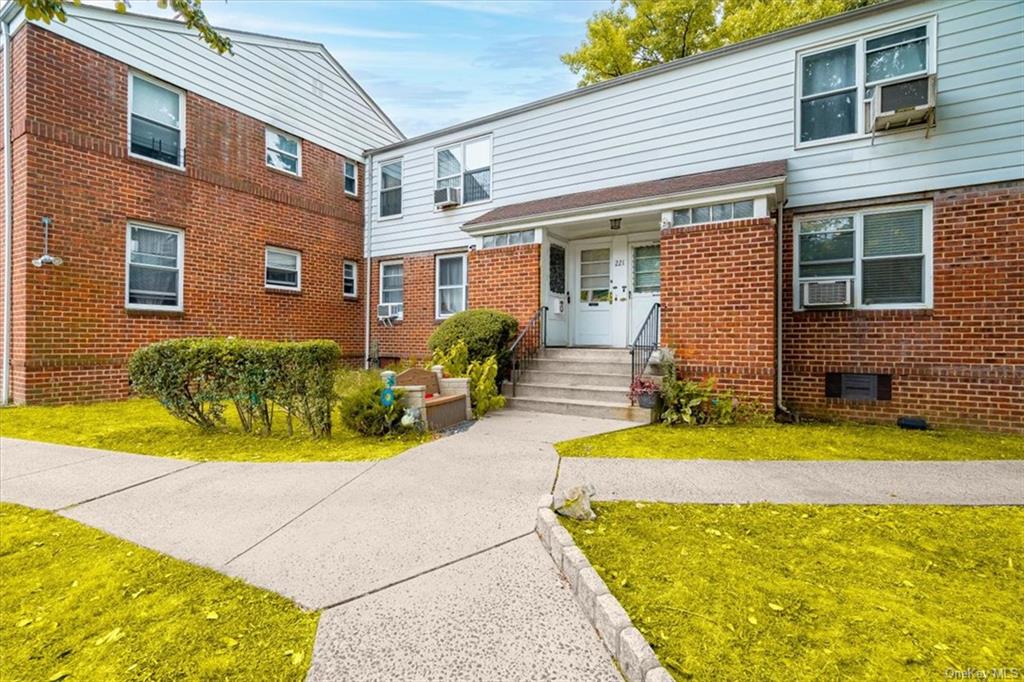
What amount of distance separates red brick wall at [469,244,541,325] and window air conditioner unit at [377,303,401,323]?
320cm

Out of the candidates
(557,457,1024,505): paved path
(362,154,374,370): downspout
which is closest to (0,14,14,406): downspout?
(362,154,374,370): downspout

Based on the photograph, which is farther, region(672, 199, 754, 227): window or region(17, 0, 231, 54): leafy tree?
region(672, 199, 754, 227): window

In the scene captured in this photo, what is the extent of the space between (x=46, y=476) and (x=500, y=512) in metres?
4.36

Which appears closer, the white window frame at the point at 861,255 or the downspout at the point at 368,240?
the white window frame at the point at 861,255

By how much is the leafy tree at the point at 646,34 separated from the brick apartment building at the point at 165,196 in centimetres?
945

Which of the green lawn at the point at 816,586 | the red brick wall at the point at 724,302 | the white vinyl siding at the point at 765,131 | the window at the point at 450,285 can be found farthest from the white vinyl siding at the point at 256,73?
the green lawn at the point at 816,586

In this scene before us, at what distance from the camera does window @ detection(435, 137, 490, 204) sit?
10.8 metres

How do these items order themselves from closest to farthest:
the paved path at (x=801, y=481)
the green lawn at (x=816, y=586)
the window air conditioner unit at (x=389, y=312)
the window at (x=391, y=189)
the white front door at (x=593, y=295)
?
the green lawn at (x=816, y=586) → the paved path at (x=801, y=481) → the white front door at (x=593, y=295) → the window air conditioner unit at (x=389, y=312) → the window at (x=391, y=189)

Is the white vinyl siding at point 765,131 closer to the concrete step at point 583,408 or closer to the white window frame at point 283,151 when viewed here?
the white window frame at point 283,151

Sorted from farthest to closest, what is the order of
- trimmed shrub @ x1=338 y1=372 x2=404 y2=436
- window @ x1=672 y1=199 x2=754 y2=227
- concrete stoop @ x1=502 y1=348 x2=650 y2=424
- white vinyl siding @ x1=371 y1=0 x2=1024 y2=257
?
concrete stoop @ x1=502 y1=348 x2=650 y2=424
window @ x1=672 y1=199 x2=754 y2=227
white vinyl siding @ x1=371 y1=0 x2=1024 y2=257
trimmed shrub @ x1=338 y1=372 x2=404 y2=436

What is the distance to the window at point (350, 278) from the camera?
42.0ft

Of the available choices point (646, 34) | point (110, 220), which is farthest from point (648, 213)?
point (646, 34)

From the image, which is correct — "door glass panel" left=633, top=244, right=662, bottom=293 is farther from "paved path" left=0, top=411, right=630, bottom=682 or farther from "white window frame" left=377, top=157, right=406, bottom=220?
"white window frame" left=377, top=157, right=406, bottom=220

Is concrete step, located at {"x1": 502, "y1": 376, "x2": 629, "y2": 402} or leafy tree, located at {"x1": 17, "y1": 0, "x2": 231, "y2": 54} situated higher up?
leafy tree, located at {"x1": 17, "y1": 0, "x2": 231, "y2": 54}
